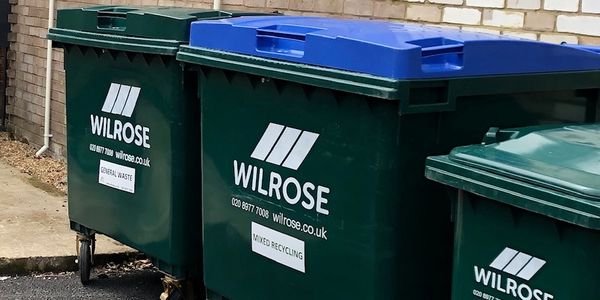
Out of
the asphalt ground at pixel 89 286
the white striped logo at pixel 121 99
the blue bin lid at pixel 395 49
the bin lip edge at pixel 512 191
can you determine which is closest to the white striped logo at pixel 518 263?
the bin lip edge at pixel 512 191

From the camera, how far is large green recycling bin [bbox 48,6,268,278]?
13.9 feet

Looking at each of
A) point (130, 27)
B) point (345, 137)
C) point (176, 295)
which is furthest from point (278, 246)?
point (130, 27)

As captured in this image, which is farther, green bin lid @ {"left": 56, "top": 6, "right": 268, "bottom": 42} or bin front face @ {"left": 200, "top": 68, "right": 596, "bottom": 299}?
green bin lid @ {"left": 56, "top": 6, "right": 268, "bottom": 42}

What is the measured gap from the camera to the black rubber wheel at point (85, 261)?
17.3 feet

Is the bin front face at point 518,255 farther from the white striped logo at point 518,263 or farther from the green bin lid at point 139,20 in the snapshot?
the green bin lid at point 139,20

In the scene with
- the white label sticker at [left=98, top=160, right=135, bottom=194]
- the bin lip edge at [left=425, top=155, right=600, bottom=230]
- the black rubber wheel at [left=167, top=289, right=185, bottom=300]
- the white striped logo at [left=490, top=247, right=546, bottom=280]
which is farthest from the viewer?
the white label sticker at [left=98, top=160, right=135, bottom=194]

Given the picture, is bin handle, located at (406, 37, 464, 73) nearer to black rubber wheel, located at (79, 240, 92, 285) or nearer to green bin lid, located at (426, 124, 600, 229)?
green bin lid, located at (426, 124, 600, 229)

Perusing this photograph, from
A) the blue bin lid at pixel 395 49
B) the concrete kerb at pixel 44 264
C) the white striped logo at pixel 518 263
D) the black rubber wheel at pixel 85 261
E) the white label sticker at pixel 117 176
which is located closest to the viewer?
the white striped logo at pixel 518 263

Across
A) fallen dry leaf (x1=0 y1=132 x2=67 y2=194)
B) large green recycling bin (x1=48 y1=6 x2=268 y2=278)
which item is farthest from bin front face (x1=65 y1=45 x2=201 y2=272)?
fallen dry leaf (x1=0 y1=132 x2=67 y2=194)

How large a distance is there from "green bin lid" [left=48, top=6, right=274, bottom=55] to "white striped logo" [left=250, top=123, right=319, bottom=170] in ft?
2.76

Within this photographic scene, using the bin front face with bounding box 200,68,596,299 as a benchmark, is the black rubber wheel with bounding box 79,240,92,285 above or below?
below

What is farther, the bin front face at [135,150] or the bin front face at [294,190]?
the bin front face at [135,150]

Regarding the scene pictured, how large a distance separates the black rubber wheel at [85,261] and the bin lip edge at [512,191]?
2909mm

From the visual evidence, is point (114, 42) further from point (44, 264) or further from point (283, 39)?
point (44, 264)
